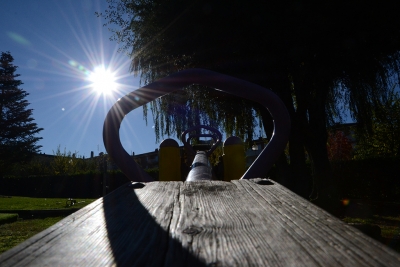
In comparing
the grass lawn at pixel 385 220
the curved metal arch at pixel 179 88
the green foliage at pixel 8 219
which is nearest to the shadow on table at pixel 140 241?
the curved metal arch at pixel 179 88

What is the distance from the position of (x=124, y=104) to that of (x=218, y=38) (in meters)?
5.31

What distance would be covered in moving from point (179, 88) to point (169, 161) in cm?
165

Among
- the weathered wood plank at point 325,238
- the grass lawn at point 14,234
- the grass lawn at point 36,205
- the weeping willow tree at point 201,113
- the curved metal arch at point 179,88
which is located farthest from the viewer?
the grass lawn at point 36,205

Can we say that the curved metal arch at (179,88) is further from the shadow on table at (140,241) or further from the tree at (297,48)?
the tree at (297,48)

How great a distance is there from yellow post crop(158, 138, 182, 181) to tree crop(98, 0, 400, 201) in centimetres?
379

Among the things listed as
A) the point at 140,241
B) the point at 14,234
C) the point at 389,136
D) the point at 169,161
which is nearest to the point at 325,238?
the point at 140,241

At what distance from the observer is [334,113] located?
9000 mm

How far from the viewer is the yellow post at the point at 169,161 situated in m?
3.62

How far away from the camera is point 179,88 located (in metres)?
2.10

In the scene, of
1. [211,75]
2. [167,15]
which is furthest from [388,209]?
[211,75]

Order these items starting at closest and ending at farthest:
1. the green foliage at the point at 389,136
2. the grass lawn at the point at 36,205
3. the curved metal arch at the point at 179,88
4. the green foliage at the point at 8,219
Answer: the curved metal arch at the point at 179,88 < the green foliage at the point at 8,219 < the grass lawn at the point at 36,205 < the green foliage at the point at 389,136

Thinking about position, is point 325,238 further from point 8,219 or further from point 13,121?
point 13,121

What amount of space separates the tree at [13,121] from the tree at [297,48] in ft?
115

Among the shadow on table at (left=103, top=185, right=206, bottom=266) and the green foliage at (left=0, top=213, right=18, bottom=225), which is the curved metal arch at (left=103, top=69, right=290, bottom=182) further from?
the green foliage at (left=0, top=213, right=18, bottom=225)
